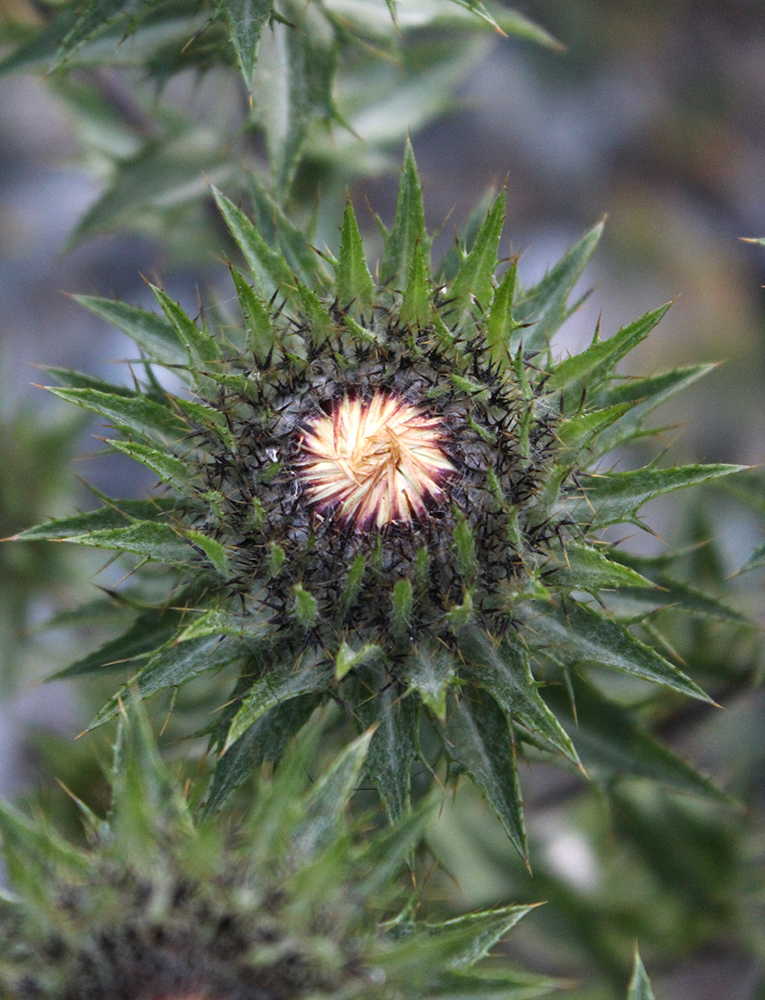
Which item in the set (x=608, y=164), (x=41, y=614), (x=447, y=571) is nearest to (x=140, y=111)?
(x=41, y=614)

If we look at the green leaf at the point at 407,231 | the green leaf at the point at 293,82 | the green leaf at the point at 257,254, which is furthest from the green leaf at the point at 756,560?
the green leaf at the point at 293,82

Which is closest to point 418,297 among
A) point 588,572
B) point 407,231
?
point 407,231

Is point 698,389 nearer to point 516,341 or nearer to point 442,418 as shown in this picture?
point 516,341

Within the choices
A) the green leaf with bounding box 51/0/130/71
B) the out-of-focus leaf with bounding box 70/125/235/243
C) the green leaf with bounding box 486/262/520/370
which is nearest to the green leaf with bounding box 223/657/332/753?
the green leaf with bounding box 486/262/520/370

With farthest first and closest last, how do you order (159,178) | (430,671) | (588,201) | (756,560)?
(588,201), (159,178), (756,560), (430,671)

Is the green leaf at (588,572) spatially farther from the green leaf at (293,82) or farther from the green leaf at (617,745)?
the green leaf at (293,82)

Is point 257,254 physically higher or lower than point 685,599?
higher

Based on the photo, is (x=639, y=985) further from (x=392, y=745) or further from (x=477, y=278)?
(x=477, y=278)

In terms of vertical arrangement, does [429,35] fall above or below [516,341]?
above
